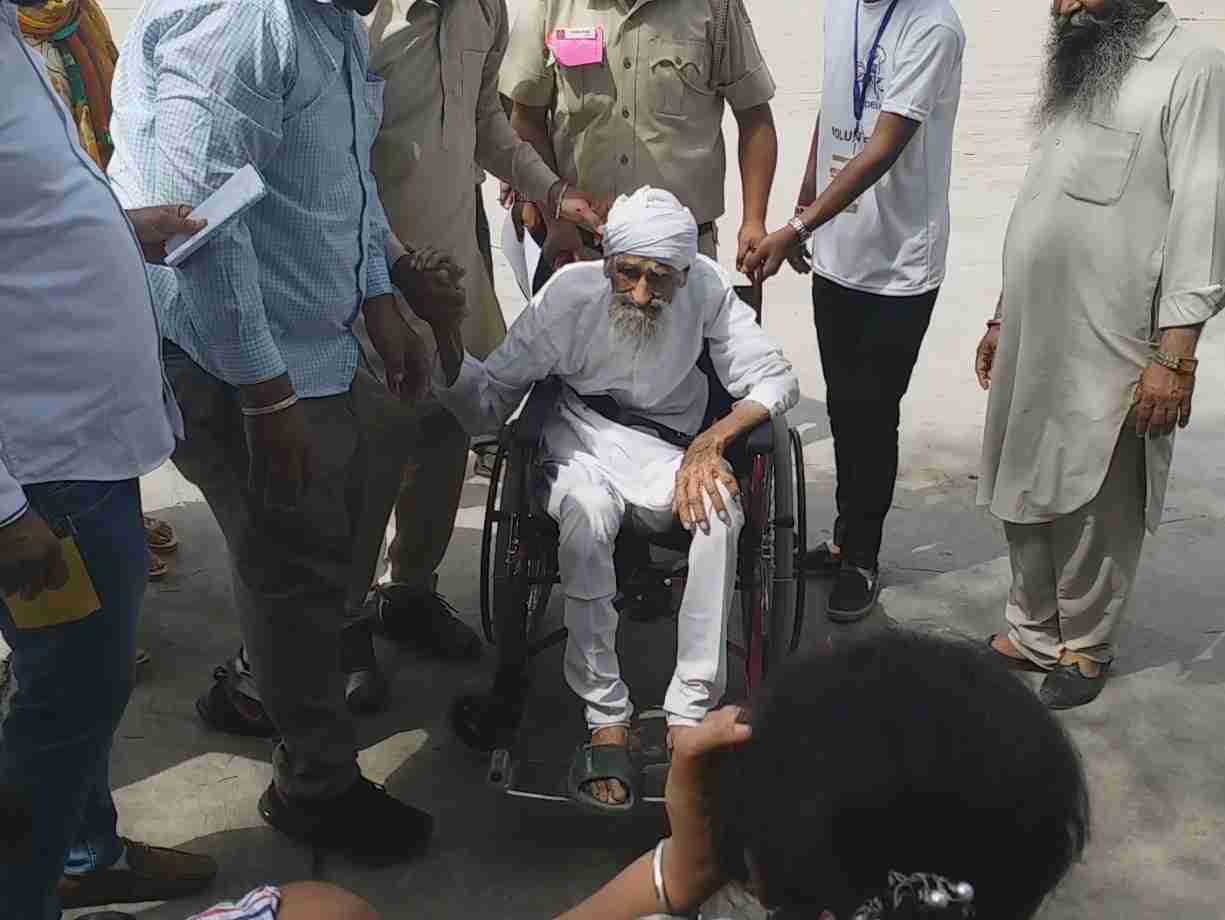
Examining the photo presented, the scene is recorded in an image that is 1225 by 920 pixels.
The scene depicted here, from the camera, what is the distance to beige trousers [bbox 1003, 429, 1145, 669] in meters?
3.49

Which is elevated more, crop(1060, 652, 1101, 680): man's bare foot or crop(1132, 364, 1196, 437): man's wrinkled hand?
crop(1132, 364, 1196, 437): man's wrinkled hand

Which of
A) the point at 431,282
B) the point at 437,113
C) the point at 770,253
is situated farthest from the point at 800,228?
the point at 431,282

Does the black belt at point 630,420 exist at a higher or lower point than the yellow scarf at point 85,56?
lower

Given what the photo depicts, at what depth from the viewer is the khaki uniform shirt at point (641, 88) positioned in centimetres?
391

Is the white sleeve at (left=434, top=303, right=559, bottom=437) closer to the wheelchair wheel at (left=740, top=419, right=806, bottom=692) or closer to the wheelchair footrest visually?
the wheelchair wheel at (left=740, top=419, right=806, bottom=692)

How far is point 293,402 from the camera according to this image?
2.43 m

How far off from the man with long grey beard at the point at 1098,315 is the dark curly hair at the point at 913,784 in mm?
2218

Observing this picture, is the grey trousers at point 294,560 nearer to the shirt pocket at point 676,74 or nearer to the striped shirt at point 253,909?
the striped shirt at point 253,909

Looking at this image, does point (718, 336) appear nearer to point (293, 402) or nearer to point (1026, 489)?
point (1026, 489)

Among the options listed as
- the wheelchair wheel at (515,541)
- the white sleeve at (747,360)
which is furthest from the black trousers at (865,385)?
the wheelchair wheel at (515,541)

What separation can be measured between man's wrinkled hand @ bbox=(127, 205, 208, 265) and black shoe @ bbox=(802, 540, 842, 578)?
243 cm

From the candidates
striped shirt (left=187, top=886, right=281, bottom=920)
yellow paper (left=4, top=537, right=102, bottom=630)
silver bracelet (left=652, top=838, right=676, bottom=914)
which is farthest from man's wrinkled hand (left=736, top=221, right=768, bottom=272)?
striped shirt (left=187, top=886, right=281, bottom=920)

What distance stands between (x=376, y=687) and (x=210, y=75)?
5.63 feet

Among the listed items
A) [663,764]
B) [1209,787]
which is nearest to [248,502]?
[663,764]
